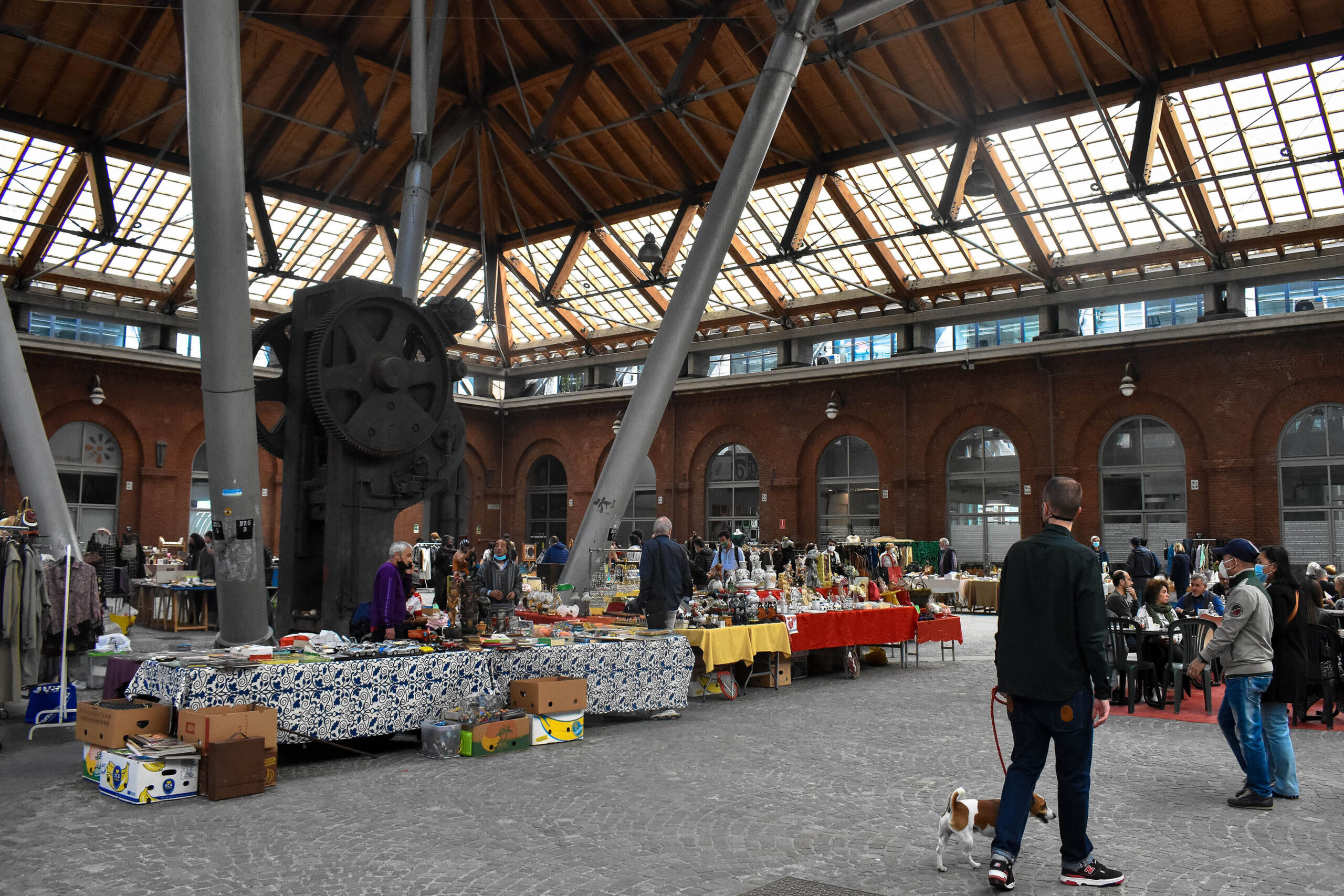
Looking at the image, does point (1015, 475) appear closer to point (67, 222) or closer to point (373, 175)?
point (373, 175)

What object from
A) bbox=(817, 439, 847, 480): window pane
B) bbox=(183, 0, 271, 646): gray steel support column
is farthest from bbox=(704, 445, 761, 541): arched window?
bbox=(183, 0, 271, 646): gray steel support column

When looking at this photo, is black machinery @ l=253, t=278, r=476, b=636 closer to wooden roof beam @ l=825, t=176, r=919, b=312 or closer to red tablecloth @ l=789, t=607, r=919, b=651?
red tablecloth @ l=789, t=607, r=919, b=651

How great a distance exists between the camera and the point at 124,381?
23359mm

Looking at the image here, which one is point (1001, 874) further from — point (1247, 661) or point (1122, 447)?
point (1122, 447)

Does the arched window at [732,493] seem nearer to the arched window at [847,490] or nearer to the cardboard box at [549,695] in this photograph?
the arched window at [847,490]

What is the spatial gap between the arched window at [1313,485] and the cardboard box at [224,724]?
62.4 feet

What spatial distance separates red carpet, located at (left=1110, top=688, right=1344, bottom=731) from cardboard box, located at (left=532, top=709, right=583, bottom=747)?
16.0 feet

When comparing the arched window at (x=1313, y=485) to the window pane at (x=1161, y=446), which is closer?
the arched window at (x=1313, y=485)

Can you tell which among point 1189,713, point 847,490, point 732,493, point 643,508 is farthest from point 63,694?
point 643,508

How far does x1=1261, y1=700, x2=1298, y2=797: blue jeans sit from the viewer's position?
5.72 m

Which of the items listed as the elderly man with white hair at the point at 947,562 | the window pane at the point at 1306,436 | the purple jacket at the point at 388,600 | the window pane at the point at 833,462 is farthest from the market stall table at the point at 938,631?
the window pane at the point at 833,462

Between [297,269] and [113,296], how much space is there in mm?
4116

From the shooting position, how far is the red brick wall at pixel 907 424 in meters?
19.1

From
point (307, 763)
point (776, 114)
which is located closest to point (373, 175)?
point (776, 114)
